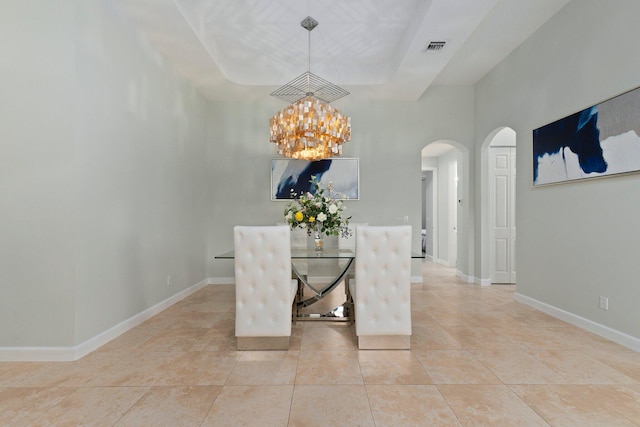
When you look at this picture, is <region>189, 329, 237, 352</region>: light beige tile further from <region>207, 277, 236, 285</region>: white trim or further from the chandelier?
<region>207, 277, 236, 285</region>: white trim

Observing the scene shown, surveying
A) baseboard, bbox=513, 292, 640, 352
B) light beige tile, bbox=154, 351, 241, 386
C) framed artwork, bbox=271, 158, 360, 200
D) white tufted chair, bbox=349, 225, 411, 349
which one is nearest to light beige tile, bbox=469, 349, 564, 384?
white tufted chair, bbox=349, 225, 411, 349

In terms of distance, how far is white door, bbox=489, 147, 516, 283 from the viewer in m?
5.21

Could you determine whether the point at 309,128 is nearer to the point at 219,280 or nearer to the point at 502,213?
the point at 219,280

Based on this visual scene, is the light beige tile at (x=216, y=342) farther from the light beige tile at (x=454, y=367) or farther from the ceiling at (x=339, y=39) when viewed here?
the ceiling at (x=339, y=39)

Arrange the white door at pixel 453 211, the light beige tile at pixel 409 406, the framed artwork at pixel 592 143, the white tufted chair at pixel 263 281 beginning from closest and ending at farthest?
the light beige tile at pixel 409 406 < the white tufted chair at pixel 263 281 < the framed artwork at pixel 592 143 < the white door at pixel 453 211

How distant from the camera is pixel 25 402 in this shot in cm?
186

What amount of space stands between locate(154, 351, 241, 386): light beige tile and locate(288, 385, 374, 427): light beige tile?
570 mm

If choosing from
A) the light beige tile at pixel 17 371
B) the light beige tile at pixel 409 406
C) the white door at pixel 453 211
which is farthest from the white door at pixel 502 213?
the light beige tile at pixel 17 371

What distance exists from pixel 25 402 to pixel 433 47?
15.2 ft

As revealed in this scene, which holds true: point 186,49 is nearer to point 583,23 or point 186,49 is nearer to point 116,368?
point 116,368

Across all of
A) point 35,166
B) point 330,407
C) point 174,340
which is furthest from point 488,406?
point 35,166

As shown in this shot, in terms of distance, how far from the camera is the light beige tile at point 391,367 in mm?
2102

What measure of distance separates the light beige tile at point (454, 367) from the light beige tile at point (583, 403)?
0.20 metres

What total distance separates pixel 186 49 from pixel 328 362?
11.9ft
